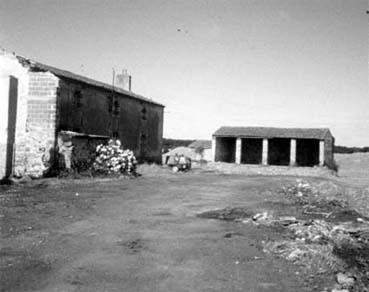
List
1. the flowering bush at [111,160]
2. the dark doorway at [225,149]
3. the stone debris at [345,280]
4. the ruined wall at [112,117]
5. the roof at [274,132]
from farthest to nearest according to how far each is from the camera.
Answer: the dark doorway at [225,149]
the roof at [274,132]
the ruined wall at [112,117]
the flowering bush at [111,160]
the stone debris at [345,280]

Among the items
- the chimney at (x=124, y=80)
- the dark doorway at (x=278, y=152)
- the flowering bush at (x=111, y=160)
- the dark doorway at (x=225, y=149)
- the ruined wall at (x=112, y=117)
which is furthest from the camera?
the dark doorway at (x=278, y=152)

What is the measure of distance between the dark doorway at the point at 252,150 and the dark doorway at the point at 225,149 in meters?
1.30

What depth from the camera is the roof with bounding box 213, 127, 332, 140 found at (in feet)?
122

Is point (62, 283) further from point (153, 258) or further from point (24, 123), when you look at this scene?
point (24, 123)

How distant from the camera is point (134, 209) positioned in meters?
10.0

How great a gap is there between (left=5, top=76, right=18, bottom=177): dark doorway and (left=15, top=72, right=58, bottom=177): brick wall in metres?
0.27

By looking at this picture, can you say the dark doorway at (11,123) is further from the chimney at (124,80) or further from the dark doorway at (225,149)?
the dark doorway at (225,149)

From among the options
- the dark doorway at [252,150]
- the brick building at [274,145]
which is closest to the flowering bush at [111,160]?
the brick building at [274,145]

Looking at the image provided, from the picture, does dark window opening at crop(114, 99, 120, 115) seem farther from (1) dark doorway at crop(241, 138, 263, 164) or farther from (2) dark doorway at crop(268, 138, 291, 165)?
(2) dark doorway at crop(268, 138, 291, 165)

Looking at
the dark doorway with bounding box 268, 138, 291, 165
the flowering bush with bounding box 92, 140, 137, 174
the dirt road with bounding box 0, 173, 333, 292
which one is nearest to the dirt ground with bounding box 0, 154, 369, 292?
the dirt road with bounding box 0, 173, 333, 292

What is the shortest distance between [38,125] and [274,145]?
3084cm

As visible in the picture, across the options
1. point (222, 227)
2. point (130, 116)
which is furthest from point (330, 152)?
point (222, 227)

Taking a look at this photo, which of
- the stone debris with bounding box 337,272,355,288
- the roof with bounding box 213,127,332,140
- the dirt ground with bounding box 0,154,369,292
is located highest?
the roof with bounding box 213,127,332,140

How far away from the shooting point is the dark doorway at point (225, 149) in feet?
133
